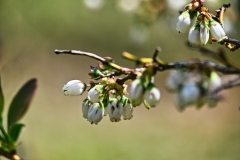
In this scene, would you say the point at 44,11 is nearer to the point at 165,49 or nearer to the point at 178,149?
the point at 165,49

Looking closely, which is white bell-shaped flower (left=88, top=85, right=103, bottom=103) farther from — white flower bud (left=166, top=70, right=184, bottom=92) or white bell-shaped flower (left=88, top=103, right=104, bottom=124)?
white flower bud (left=166, top=70, right=184, bottom=92)

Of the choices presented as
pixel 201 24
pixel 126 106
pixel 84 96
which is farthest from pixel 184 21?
pixel 84 96

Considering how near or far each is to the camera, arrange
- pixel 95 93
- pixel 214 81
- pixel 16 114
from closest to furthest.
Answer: pixel 214 81 → pixel 95 93 → pixel 16 114

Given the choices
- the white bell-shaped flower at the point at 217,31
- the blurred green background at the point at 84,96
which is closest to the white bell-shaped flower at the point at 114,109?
the white bell-shaped flower at the point at 217,31

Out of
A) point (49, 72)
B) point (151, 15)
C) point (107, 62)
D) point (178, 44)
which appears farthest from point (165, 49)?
point (107, 62)

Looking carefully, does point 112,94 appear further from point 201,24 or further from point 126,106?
point 201,24

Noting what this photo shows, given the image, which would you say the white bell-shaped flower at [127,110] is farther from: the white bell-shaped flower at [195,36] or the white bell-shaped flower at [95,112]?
the white bell-shaped flower at [195,36]
